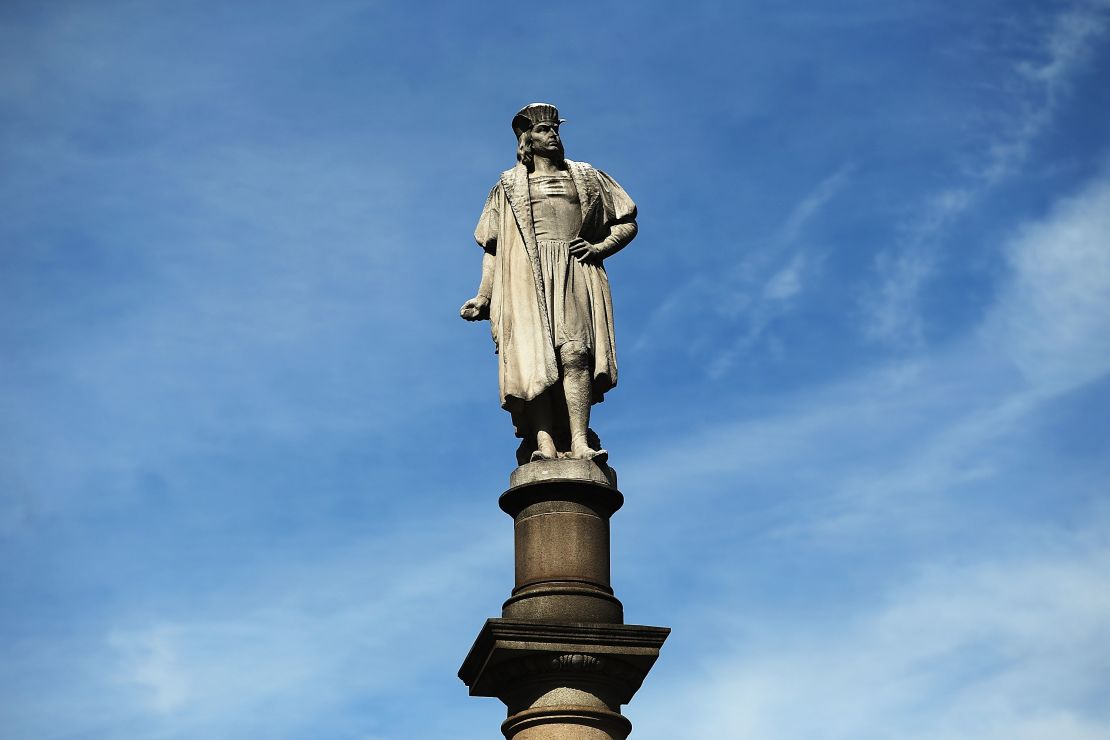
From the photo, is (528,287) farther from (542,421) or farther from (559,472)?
(559,472)

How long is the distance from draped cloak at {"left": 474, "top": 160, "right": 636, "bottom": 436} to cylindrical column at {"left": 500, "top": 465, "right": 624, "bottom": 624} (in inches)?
40.3

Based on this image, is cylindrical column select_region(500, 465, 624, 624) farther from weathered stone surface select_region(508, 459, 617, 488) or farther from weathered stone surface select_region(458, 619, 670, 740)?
weathered stone surface select_region(458, 619, 670, 740)

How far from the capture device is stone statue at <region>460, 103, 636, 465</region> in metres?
15.8

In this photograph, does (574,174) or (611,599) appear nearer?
(611,599)

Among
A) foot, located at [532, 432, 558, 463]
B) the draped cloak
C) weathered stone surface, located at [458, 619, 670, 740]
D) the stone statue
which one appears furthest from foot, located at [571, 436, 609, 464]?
weathered stone surface, located at [458, 619, 670, 740]

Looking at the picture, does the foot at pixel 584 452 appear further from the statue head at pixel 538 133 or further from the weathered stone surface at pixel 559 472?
the statue head at pixel 538 133

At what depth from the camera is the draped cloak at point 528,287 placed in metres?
15.8

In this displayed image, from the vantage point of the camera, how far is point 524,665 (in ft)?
46.6

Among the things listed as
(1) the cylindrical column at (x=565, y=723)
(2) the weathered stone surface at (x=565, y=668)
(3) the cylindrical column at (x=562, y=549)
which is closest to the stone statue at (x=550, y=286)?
(3) the cylindrical column at (x=562, y=549)

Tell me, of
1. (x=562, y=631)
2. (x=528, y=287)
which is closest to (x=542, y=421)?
(x=528, y=287)

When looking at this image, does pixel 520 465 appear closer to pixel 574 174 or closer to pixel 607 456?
pixel 607 456

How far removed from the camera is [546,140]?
16875 mm

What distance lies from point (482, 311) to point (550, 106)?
2290 mm

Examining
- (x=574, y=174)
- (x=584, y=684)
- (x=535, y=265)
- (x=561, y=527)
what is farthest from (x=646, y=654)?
(x=574, y=174)
